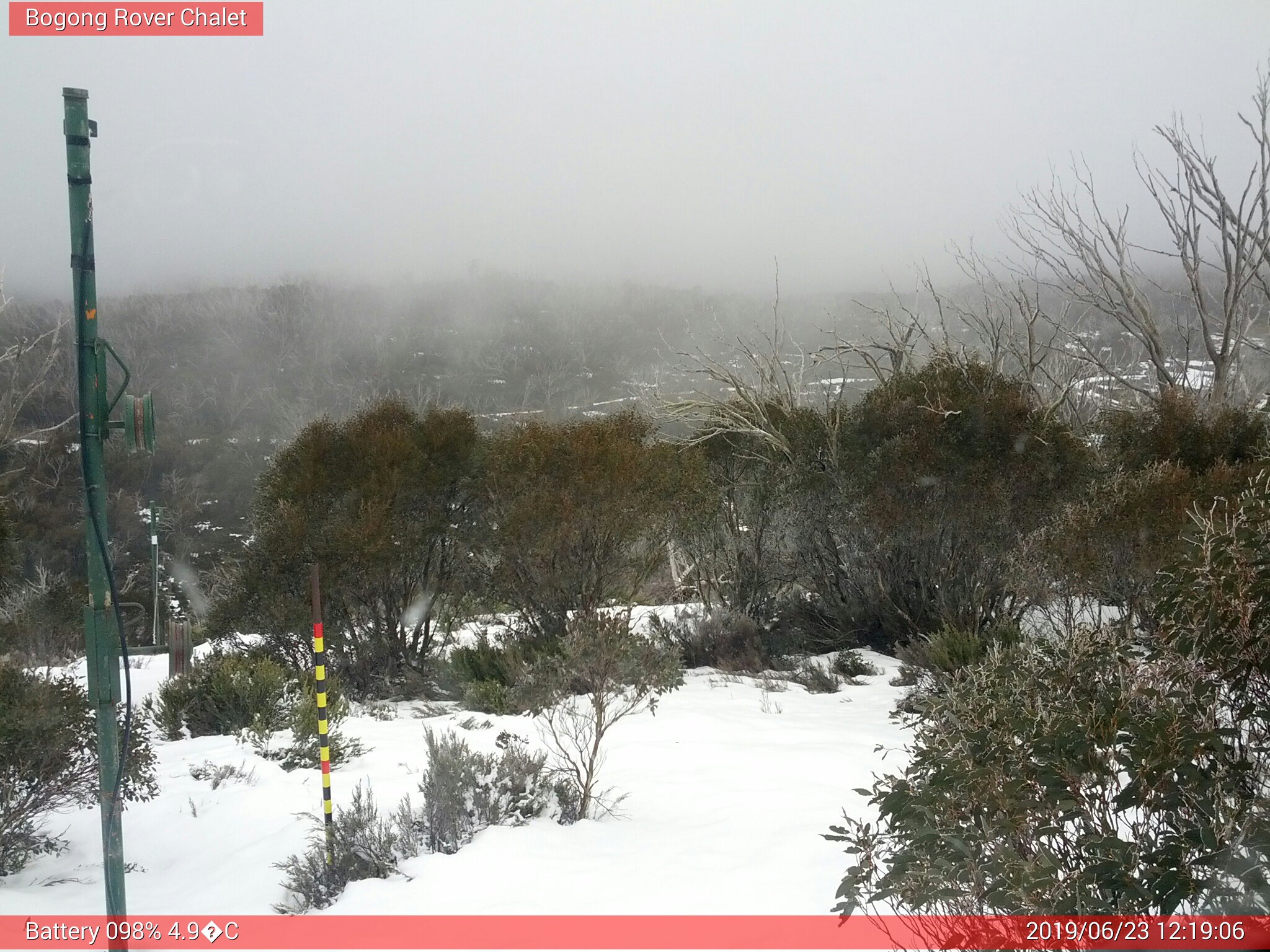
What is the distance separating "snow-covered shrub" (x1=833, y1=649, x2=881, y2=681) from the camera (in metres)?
10.1

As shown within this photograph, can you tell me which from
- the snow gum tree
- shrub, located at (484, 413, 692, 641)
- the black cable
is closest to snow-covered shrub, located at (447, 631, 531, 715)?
shrub, located at (484, 413, 692, 641)

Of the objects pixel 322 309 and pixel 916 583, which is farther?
pixel 322 309

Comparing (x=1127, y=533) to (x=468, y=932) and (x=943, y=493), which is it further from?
(x=468, y=932)

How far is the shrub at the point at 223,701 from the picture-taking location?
323 inches

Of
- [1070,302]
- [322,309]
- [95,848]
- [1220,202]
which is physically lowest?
[95,848]

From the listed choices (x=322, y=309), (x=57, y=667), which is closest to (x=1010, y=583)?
(x=57, y=667)

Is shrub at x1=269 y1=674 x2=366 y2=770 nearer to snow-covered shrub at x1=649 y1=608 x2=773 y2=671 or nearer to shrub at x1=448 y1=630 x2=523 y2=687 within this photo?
shrub at x1=448 y1=630 x2=523 y2=687

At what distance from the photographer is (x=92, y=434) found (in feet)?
10.6

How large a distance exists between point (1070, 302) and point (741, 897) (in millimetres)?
16245

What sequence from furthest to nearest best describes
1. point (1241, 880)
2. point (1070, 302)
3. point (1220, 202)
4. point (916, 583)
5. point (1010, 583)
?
point (1070, 302) → point (1220, 202) → point (916, 583) → point (1010, 583) → point (1241, 880)

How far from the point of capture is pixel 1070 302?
17.2m

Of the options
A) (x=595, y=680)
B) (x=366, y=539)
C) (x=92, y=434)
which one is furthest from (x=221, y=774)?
(x=366, y=539)

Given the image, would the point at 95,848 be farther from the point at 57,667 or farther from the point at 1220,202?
the point at 1220,202

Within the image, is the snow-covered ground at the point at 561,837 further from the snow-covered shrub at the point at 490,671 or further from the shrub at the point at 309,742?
the snow-covered shrub at the point at 490,671
